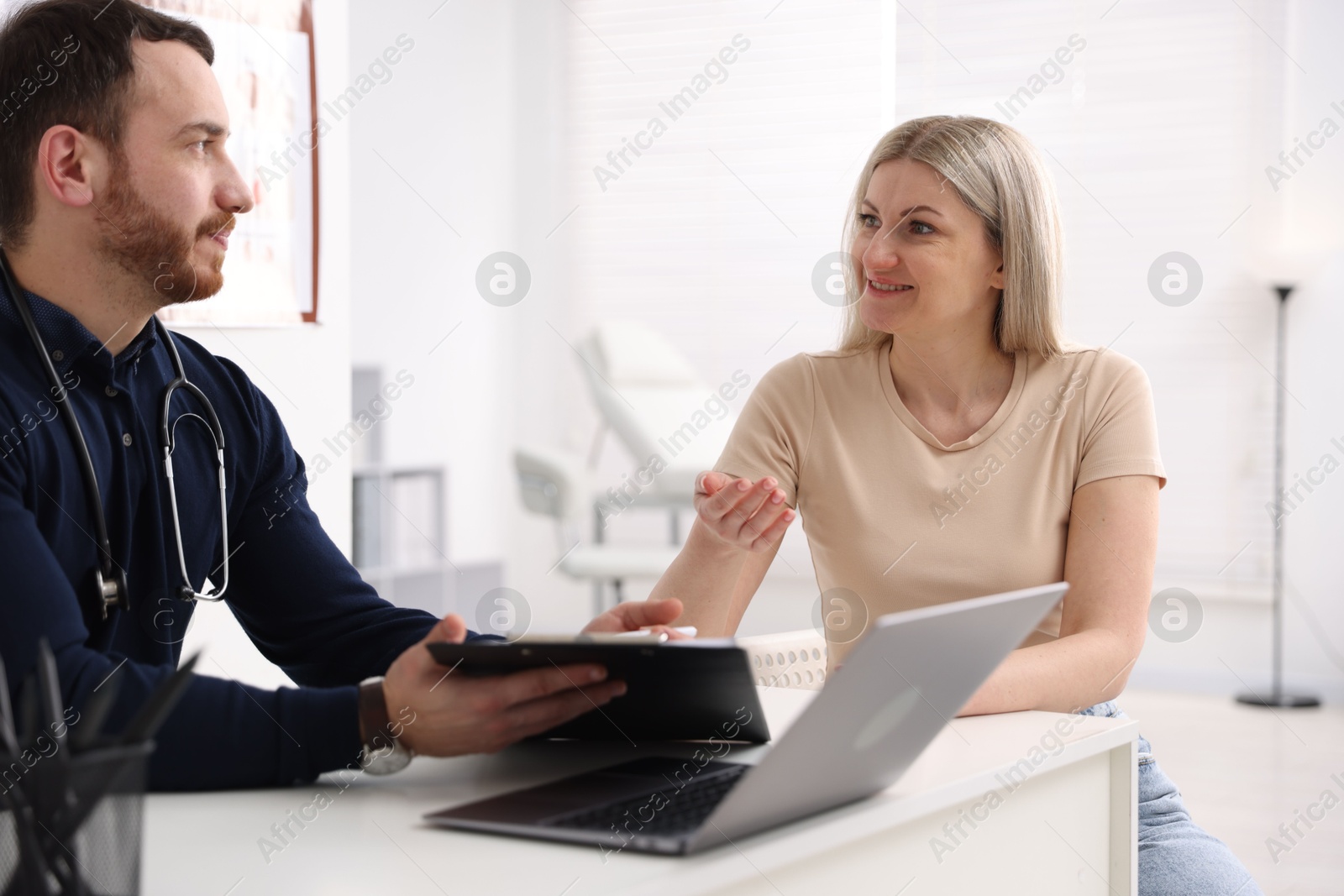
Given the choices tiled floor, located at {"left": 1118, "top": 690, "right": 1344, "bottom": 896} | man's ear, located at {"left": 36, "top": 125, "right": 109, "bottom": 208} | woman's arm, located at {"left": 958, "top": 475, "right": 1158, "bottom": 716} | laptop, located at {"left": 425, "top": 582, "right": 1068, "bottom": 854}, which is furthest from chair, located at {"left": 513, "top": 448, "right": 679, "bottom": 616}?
laptop, located at {"left": 425, "top": 582, "right": 1068, "bottom": 854}

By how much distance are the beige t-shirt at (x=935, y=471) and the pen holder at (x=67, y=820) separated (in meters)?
1.17

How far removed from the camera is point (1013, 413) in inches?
66.2

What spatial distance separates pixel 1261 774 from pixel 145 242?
320cm

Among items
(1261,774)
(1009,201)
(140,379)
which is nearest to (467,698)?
(140,379)

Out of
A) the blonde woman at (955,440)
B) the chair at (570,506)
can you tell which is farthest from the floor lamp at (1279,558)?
the blonde woman at (955,440)

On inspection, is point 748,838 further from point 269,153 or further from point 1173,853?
point 269,153

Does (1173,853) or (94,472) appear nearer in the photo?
(94,472)

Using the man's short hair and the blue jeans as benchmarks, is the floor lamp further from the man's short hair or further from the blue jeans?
the man's short hair

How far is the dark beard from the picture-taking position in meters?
1.27

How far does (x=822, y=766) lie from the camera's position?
0.81 metres

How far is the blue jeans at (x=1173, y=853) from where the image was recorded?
1.38 metres

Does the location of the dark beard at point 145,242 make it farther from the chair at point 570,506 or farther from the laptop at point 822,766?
the chair at point 570,506

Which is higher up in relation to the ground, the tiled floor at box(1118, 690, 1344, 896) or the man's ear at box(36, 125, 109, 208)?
the man's ear at box(36, 125, 109, 208)

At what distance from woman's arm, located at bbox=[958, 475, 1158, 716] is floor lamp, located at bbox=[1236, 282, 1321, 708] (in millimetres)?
3034
